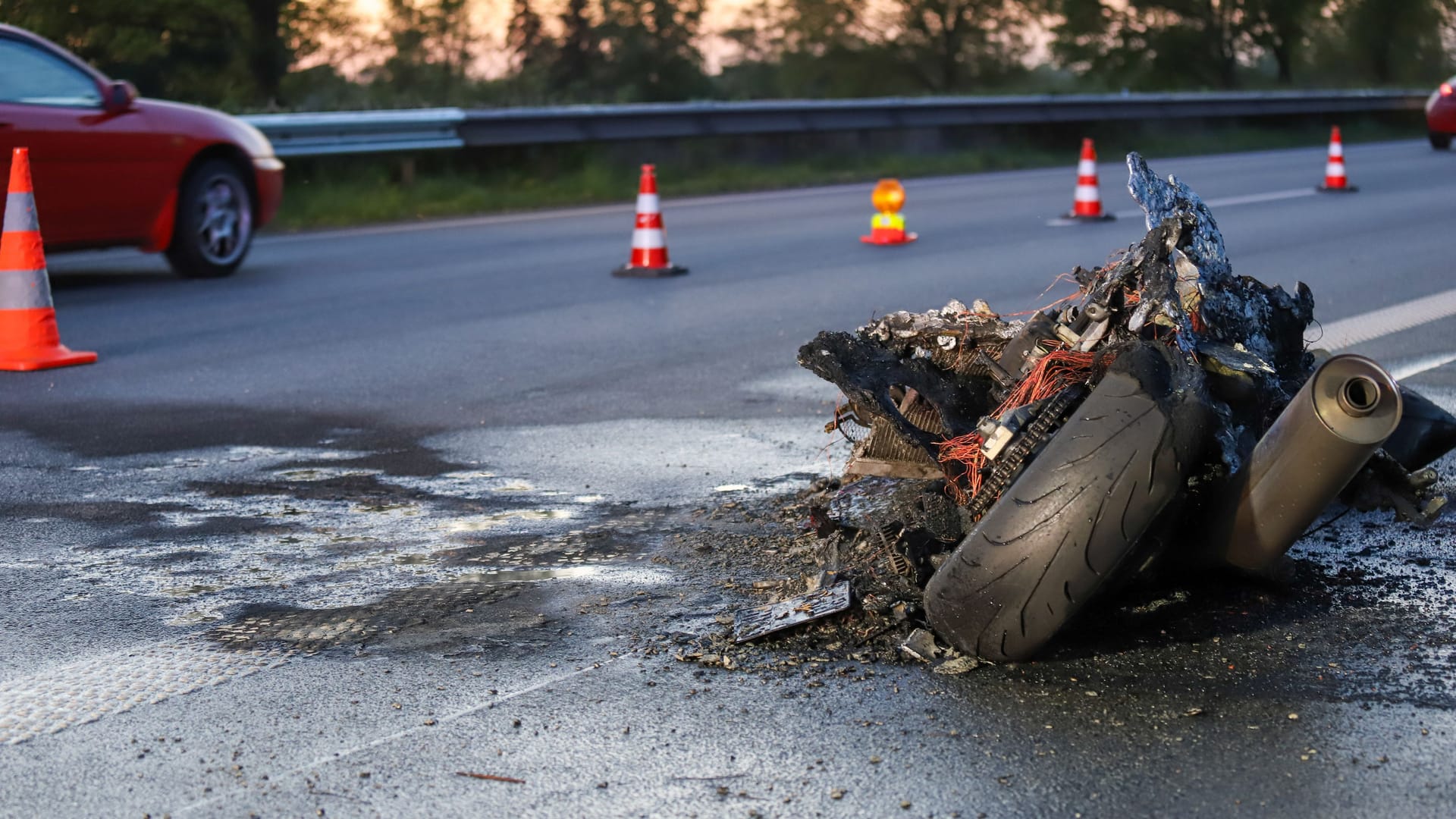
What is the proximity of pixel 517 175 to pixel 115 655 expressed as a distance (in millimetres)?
15832

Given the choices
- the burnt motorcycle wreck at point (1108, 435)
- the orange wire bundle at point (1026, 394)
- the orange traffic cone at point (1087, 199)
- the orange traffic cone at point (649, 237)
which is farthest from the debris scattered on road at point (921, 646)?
the orange traffic cone at point (1087, 199)

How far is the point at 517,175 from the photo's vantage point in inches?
748

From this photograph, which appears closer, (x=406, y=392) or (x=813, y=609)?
(x=813, y=609)

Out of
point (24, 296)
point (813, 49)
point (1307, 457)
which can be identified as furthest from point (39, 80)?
point (813, 49)

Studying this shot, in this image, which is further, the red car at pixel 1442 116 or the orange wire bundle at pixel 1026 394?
the red car at pixel 1442 116

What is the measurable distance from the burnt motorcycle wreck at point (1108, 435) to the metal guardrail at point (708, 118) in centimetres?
1300

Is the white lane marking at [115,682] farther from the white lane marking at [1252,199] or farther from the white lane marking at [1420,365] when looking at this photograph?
the white lane marking at [1252,199]

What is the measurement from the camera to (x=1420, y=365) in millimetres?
6945

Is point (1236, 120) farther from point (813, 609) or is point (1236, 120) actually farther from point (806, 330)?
point (813, 609)

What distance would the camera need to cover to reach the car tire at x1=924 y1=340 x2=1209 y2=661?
3164 millimetres

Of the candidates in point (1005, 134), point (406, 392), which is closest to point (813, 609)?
point (406, 392)

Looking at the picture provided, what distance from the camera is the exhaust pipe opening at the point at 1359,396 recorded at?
2975 millimetres

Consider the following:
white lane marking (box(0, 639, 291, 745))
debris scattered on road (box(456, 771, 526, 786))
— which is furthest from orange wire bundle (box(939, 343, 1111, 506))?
white lane marking (box(0, 639, 291, 745))

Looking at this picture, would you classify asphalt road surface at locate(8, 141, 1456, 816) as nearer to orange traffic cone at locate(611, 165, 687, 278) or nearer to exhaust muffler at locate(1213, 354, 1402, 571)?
exhaust muffler at locate(1213, 354, 1402, 571)
